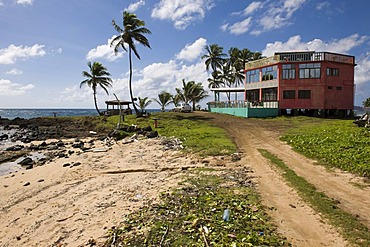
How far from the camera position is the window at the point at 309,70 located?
35.8 metres

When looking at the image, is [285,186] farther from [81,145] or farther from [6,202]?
[81,145]

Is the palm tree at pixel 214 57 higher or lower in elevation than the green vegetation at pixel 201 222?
higher

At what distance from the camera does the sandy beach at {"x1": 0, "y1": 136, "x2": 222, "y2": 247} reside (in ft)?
23.1

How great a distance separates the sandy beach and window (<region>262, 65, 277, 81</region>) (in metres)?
27.9

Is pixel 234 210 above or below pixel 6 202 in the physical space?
above

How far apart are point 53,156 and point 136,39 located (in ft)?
82.8

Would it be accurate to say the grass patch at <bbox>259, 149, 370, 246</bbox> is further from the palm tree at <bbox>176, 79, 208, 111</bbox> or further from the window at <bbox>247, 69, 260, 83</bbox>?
the palm tree at <bbox>176, 79, 208, 111</bbox>

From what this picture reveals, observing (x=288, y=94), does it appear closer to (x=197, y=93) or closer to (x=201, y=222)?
(x=197, y=93)

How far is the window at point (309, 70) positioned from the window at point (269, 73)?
3.58m

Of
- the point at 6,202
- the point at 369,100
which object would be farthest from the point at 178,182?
the point at 369,100

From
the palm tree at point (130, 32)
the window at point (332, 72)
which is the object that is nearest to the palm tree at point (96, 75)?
the palm tree at point (130, 32)

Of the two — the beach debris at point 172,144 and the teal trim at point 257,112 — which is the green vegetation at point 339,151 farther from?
the teal trim at point 257,112

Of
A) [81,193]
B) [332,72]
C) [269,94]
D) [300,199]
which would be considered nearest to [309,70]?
[332,72]

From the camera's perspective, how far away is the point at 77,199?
Result: 928cm
